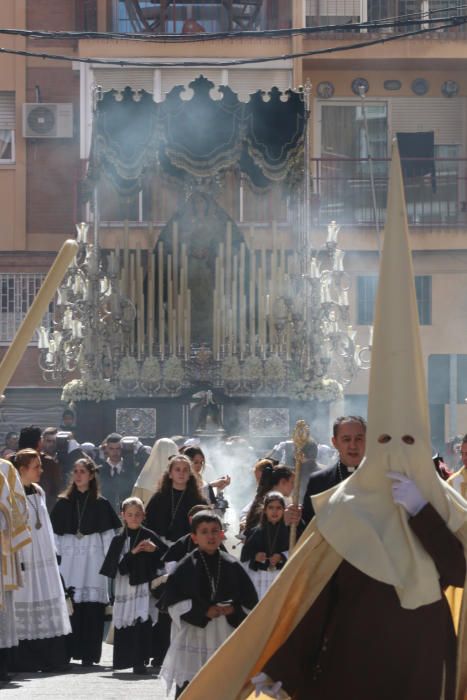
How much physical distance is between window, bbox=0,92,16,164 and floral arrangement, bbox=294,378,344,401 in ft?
38.9

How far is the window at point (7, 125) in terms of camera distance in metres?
31.2

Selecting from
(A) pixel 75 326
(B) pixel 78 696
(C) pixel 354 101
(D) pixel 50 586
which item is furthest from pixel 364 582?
(C) pixel 354 101

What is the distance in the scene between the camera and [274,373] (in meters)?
21.2

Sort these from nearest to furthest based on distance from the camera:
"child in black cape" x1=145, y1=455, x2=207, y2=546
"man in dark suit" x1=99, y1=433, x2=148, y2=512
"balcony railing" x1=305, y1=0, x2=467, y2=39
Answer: "child in black cape" x1=145, y1=455, x2=207, y2=546, "man in dark suit" x1=99, y1=433, x2=148, y2=512, "balcony railing" x1=305, y1=0, x2=467, y2=39

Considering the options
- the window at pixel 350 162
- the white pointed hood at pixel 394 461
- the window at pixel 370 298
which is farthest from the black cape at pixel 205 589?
the window at pixel 370 298

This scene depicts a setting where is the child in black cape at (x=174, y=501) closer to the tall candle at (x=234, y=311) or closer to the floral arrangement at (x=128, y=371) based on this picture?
the floral arrangement at (x=128, y=371)

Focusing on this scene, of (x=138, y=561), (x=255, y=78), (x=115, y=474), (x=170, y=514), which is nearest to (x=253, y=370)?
(x=115, y=474)

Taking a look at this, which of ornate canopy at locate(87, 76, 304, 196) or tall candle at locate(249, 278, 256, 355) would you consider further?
tall candle at locate(249, 278, 256, 355)

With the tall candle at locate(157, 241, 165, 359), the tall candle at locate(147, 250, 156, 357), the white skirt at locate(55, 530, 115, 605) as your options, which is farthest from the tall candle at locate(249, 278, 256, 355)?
the white skirt at locate(55, 530, 115, 605)

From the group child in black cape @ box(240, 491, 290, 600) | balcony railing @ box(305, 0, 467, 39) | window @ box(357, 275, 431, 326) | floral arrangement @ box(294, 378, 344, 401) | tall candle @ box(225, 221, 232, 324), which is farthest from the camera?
balcony railing @ box(305, 0, 467, 39)

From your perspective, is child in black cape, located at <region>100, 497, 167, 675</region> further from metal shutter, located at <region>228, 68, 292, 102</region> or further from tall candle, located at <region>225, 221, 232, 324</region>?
metal shutter, located at <region>228, 68, 292, 102</region>

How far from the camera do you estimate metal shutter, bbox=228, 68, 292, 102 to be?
29.5m

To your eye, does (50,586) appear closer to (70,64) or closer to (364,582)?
(364,582)

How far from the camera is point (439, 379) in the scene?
98.3ft
